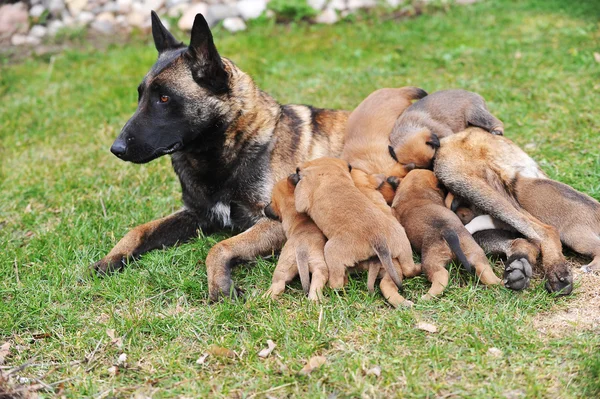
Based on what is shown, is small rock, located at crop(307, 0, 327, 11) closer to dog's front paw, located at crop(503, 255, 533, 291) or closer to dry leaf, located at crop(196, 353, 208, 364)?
dog's front paw, located at crop(503, 255, 533, 291)

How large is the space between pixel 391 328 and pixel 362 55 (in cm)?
638

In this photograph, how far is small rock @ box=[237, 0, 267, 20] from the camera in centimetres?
1106

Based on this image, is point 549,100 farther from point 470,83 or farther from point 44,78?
point 44,78

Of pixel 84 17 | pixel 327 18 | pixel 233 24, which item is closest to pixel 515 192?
pixel 327 18

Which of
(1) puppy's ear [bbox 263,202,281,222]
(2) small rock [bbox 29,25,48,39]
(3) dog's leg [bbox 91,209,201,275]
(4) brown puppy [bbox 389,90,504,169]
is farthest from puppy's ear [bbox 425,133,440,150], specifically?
Result: (2) small rock [bbox 29,25,48,39]

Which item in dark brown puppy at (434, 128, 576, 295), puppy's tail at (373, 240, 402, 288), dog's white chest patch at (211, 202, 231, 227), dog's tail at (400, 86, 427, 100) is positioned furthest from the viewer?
dog's tail at (400, 86, 427, 100)

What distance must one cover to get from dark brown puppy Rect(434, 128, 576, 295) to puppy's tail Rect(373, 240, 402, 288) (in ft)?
2.93

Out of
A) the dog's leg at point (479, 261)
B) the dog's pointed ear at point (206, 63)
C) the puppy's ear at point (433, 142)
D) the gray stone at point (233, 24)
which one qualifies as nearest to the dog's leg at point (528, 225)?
the dog's leg at point (479, 261)

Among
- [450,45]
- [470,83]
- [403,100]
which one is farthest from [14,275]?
[450,45]

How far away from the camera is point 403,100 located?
5.69 meters

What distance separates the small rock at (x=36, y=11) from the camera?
1126 centimetres

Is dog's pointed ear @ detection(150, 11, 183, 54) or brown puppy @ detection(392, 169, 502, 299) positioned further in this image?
dog's pointed ear @ detection(150, 11, 183, 54)

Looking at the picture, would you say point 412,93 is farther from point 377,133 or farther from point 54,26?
point 54,26

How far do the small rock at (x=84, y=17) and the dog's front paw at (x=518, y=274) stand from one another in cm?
955
